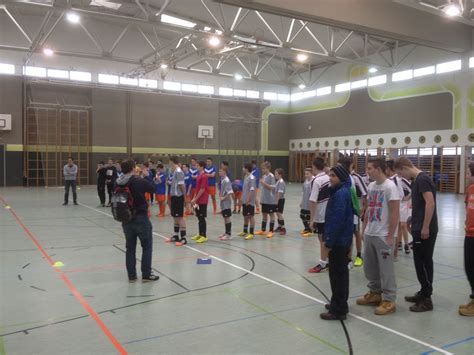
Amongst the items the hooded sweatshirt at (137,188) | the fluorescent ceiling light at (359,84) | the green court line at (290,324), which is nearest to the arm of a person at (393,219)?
the green court line at (290,324)

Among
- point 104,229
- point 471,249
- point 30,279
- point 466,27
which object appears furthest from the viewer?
point 466,27

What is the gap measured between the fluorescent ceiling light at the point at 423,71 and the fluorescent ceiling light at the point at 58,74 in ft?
69.2

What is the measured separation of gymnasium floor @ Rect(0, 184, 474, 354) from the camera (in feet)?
12.3

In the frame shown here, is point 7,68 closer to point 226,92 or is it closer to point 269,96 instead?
point 226,92

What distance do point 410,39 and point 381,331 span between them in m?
11.5

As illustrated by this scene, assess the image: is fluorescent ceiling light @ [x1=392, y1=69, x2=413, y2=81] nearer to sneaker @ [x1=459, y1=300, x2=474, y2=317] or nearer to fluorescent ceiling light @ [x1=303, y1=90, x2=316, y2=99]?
fluorescent ceiling light @ [x1=303, y1=90, x2=316, y2=99]

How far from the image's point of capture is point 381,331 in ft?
13.2

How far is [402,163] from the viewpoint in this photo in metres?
4.82

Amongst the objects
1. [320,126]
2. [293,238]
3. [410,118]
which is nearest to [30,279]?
[293,238]

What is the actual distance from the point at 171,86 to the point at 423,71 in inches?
635

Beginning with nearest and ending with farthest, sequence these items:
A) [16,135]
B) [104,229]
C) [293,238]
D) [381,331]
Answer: [381,331]
[293,238]
[104,229]
[16,135]

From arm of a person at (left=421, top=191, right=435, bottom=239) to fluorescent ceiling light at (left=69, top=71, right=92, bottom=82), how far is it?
24847mm

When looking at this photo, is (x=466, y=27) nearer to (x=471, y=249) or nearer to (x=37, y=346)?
(x=471, y=249)

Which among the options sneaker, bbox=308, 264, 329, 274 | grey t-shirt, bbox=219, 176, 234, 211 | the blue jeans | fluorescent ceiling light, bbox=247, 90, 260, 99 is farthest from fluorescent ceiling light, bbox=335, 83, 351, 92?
the blue jeans
